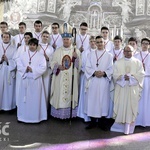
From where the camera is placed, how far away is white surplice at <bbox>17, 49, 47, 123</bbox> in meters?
5.76

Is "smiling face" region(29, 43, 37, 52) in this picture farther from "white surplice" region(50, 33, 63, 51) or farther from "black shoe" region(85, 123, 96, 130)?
"black shoe" region(85, 123, 96, 130)

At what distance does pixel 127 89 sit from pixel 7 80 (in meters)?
3.07

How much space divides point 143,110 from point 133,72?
1.17 metres

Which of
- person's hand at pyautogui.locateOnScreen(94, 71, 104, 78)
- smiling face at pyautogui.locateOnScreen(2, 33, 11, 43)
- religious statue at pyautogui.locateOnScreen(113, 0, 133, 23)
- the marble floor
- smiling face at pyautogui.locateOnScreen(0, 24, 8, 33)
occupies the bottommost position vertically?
the marble floor

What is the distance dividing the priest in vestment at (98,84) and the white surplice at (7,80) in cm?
210

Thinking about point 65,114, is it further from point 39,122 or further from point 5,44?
point 5,44

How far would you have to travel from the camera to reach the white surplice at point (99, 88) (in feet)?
18.1

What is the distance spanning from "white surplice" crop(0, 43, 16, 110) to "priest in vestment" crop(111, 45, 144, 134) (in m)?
2.70

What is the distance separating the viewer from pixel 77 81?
620 cm

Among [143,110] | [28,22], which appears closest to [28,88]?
[143,110]

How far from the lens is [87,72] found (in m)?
5.63

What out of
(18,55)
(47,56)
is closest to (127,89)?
(47,56)

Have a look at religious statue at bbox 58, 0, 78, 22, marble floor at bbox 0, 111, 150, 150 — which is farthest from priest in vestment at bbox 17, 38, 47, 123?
religious statue at bbox 58, 0, 78, 22

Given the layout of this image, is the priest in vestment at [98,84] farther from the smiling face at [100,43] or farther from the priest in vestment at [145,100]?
the priest in vestment at [145,100]
